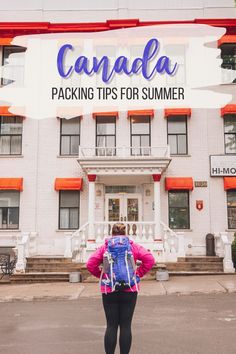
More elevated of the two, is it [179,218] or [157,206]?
[157,206]

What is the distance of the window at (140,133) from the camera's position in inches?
731

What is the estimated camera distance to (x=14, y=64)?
1947 cm

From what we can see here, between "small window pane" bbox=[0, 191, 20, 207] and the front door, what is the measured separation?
13.5ft

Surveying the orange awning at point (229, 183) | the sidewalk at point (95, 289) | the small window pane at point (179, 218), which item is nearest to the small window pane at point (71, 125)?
the small window pane at point (179, 218)

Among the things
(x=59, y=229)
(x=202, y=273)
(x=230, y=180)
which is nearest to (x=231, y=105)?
(x=230, y=180)

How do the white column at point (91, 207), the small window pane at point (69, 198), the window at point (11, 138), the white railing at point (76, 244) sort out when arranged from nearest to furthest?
→ the white railing at point (76, 244) < the white column at point (91, 207) < the small window pane at point (69, 198) < the window at point (11, 138)

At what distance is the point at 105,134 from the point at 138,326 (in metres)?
12.5

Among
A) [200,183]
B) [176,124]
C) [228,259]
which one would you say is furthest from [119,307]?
[176,124]

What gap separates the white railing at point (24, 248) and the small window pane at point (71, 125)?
5014 mm

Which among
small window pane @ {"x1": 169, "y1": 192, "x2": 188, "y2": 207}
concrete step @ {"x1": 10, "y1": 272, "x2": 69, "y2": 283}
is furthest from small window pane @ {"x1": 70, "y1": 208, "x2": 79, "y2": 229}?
small window pane @ {"x1": 169, "y1": 192, "x2": 188, "y2": 207}

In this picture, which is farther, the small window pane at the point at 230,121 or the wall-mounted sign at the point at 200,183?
the small window pane at the point at 230,121

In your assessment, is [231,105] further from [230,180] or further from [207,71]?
[230,180]

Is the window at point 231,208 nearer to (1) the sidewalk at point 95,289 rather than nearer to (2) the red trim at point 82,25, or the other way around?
(1) the sidewalk at point 95,289

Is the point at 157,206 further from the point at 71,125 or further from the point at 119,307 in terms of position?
the point at 119,307
